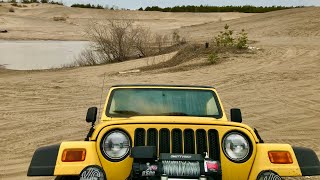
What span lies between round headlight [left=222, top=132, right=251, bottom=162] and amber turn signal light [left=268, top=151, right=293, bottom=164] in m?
0.30

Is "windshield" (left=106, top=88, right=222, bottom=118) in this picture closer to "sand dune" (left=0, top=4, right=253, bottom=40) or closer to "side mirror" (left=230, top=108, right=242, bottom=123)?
"side mirror" (left=230, top=108, right=242, bottom=123)

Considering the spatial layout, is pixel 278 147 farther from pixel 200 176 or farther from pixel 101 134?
pixel 101 134

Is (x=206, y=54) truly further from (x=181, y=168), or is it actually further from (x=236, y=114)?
(x=181, y=168)

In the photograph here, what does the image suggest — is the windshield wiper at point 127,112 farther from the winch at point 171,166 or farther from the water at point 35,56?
the water at point 35,56

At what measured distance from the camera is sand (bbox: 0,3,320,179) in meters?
10.6

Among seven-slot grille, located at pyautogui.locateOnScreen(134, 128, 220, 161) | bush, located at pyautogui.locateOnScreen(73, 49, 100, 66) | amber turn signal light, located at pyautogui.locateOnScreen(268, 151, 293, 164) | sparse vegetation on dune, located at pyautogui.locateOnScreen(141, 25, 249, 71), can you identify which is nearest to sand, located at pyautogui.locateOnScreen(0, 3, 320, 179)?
sparse vegetation on dune, located at pyautogui.locateOnScreen(141, 25, 249, 71)

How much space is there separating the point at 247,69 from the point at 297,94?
16.7 ft

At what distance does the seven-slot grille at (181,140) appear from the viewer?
461cm

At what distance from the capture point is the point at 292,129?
37.6 feet

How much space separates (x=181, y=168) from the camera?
4.15 m

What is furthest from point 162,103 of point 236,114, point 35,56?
point 35,56

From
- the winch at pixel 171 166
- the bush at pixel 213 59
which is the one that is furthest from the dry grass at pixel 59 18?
the winch at pixel 171 166

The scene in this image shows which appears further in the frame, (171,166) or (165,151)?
(165,151)

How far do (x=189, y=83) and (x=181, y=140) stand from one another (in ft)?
44.6
